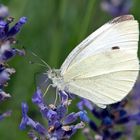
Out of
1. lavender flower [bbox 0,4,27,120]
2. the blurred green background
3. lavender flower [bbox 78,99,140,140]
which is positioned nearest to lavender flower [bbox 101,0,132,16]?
the blurred green background

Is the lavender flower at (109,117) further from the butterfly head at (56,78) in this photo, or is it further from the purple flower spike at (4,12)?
the purple flower spike at (4,12)

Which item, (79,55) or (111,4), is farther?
(111,4)

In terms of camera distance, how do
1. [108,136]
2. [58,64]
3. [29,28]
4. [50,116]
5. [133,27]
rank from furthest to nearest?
[29,28] → [58,64] → [108,136] → [133,27] → [50,116]

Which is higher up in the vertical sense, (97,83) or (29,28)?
(97,83)

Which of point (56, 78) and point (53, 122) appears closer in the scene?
point (53, 122)

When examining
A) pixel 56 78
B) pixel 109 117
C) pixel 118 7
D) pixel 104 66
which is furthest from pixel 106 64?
pixel 118 7

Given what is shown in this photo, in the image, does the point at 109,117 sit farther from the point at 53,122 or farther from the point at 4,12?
the point at 4,12

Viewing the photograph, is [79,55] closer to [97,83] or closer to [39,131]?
[97,83]

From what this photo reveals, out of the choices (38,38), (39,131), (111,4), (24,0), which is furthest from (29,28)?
(39,131)
